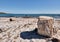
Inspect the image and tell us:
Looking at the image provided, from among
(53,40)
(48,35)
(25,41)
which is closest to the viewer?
(25,41)

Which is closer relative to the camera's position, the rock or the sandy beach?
the sandy beach

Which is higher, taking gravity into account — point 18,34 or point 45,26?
point 45,26

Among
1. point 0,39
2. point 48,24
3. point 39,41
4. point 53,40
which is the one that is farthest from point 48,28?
point 0,39

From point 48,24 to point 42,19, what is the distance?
0.42m

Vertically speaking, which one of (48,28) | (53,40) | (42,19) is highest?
(42,19)

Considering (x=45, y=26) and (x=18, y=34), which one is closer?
(x=18, y=34)

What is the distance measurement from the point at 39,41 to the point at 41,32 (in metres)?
1.19

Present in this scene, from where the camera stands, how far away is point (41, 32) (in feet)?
22.2

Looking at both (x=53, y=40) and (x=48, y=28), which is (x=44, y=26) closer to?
(x=48, y=28)

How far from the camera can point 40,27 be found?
690 centimetres

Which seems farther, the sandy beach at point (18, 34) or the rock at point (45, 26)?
the rock at point (45, 26)

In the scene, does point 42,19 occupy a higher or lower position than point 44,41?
→ higher

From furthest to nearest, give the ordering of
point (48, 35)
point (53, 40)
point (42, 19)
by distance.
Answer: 1. point (42, 19)
2. point (48, 35)
3. point (53, 40)

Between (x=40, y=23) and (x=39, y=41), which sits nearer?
(x=39, y=41)
